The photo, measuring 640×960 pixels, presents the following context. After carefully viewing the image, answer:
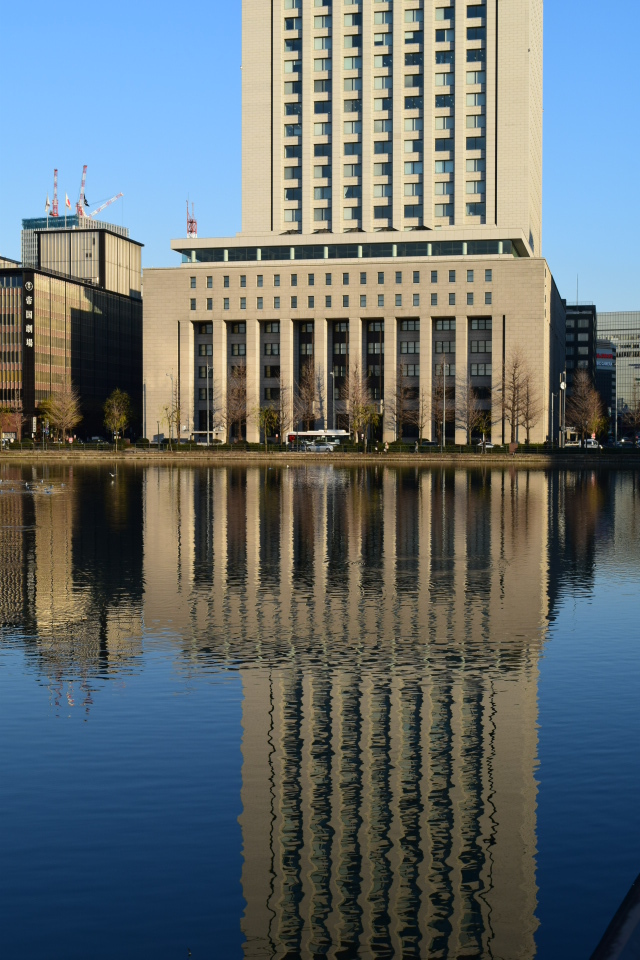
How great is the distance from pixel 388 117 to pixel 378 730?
157 metres

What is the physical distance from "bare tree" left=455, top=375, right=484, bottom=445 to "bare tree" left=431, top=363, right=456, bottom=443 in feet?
5.95

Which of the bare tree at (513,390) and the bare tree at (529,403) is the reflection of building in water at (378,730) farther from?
the bare tree at (513,390)

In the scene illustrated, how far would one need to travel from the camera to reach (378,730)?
16.4m

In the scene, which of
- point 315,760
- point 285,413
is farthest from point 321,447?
point 315,760

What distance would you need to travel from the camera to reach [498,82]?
519 feet

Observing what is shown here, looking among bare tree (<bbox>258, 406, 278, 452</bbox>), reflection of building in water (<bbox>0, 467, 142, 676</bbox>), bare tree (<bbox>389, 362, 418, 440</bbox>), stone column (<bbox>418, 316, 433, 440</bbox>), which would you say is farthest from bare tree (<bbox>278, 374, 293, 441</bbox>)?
reflection of building in water (<bbox>0, 467, 142, 676</bbox>)

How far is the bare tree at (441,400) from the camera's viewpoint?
15638 cm

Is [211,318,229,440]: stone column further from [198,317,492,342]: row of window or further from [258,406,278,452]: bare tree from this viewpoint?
[258,406,278,452]: bare tree

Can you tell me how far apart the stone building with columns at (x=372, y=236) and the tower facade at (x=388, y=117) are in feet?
0.75

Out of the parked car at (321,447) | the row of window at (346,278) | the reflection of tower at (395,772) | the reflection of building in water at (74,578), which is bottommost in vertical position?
the reflection of tower at (395,772)

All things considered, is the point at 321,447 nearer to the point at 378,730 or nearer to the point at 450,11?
the point at 450,11

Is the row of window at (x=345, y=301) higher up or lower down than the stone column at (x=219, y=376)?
higher up

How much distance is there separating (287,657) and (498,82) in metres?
152

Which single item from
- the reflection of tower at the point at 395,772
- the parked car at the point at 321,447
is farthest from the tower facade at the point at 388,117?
the reflection of tower at the point at 395,772
